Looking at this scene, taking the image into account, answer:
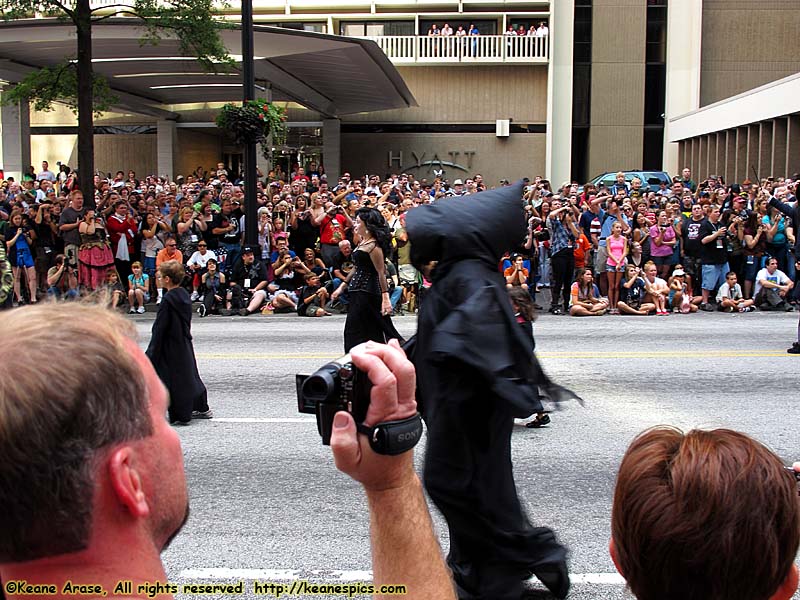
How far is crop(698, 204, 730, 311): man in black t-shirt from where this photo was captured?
52.3 feet

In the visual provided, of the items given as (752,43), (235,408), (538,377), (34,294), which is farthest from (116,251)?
(752,43)

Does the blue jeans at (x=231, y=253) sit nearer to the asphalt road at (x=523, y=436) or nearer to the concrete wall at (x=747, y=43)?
the asphalt road at (x=523, y=436)

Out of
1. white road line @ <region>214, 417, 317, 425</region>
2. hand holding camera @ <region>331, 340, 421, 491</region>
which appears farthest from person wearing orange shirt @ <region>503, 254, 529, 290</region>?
hand holding camera @ <region>331, 340, 421, 491</region>

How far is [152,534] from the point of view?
1473 mm

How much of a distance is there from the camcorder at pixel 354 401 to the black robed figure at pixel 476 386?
147 cm

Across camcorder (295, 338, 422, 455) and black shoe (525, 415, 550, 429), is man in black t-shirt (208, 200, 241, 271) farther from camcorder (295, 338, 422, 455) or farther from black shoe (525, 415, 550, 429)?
camcorder (295, 338, 422, 455)

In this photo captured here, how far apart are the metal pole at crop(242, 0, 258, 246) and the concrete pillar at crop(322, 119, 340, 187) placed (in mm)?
19673

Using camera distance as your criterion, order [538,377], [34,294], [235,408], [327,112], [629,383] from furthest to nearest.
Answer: [327,112] → [34,294] → [629,383] → [235,408] → [538,377]

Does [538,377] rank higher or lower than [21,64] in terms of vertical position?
lower

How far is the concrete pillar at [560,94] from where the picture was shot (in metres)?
36.9

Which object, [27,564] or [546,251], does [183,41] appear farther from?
[27,564]

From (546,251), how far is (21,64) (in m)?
17.2

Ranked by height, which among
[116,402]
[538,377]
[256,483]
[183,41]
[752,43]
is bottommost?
[256,483]

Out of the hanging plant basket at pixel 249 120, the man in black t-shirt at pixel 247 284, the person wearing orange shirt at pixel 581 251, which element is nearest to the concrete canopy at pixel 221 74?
the hanging plant basket at pixel 249 120
